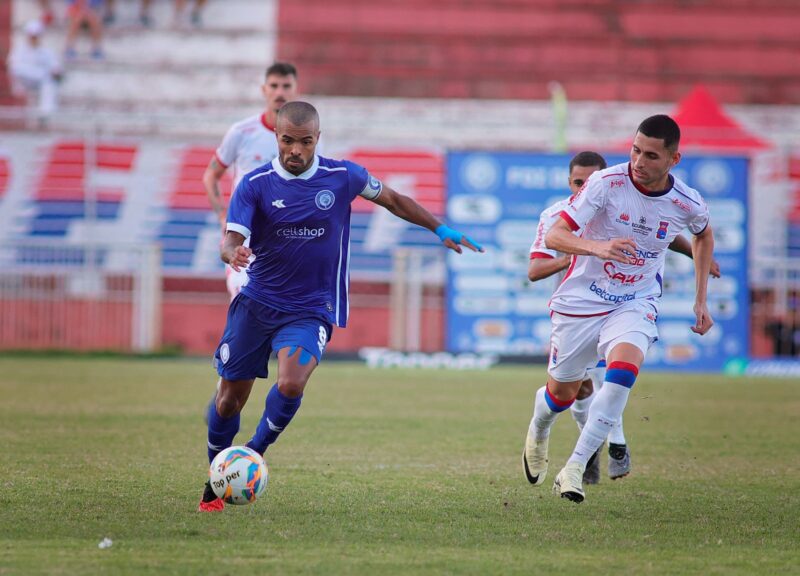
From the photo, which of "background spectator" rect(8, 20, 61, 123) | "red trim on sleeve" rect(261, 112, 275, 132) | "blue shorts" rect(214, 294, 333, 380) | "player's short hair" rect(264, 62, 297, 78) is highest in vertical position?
"background spectator" rect(8, 20, 61, 123)

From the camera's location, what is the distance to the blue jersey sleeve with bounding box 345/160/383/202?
24.1 feet

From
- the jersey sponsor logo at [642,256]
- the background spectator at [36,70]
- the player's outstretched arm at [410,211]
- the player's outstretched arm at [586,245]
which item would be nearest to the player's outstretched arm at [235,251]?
the player's outstretched arm at [410,211]

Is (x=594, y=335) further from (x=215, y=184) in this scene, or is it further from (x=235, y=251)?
(x=215, y=184)

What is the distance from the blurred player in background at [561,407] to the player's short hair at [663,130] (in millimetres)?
623

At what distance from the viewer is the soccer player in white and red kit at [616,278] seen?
23.9 ft

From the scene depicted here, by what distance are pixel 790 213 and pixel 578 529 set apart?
57.2 feet

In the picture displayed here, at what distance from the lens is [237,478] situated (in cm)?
657

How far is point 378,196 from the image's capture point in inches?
294

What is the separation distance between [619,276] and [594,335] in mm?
392

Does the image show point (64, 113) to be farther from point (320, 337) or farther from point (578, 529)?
point (578, 529)

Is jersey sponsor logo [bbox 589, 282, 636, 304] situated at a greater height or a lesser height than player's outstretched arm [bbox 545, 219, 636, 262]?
lesser

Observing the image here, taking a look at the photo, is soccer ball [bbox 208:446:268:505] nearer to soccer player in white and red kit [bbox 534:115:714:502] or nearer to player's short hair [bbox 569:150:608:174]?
soccer player in white and red kit [bbox 534:115:714:502]

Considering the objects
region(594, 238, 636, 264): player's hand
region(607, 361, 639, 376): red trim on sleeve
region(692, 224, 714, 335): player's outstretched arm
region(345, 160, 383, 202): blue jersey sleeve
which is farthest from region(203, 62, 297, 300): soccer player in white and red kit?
region(594, 238, 636, 264): player's hand

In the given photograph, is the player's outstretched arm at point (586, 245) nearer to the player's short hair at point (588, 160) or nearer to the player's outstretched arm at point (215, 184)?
the player's short hair at point (588, 160)
